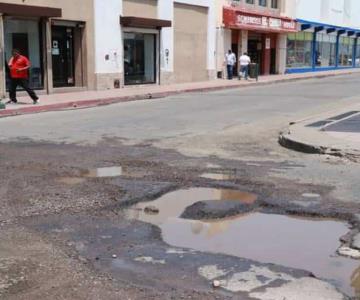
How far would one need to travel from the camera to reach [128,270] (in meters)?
4.80

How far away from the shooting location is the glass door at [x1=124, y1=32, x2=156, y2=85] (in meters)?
28.4

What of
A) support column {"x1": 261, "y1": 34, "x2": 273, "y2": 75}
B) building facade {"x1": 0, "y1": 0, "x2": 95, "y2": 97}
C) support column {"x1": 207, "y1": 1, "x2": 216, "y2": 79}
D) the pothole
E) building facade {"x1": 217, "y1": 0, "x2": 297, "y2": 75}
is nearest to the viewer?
the pothole

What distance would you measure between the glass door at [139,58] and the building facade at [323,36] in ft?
58.5

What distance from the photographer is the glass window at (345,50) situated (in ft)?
190

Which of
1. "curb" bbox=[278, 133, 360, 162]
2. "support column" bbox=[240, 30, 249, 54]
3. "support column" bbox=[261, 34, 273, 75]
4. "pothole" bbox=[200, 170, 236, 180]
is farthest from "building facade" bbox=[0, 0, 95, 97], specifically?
"support column" bbox=[261, 34, 273, 75]

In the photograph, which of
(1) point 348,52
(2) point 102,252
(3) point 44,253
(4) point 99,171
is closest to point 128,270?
(2) point 102,252

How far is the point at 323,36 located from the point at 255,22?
55.1 ft

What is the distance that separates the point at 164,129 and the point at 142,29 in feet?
52.1

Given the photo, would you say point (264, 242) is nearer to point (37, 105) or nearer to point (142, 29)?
point (37, 105)

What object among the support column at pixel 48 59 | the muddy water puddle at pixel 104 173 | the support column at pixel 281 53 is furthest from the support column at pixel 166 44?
the muddy water puddle at pixel 104 173

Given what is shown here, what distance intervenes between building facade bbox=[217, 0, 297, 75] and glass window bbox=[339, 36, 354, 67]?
15.2 metres

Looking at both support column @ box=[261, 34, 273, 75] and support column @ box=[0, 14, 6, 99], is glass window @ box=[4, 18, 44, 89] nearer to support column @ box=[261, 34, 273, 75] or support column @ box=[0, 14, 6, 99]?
support column @ box=[0, 14, 6, 99]

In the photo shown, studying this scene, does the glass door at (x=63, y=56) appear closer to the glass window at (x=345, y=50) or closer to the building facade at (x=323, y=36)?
the building facade at (x=323, y=36)

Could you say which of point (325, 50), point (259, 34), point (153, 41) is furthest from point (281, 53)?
point (153, 41)
